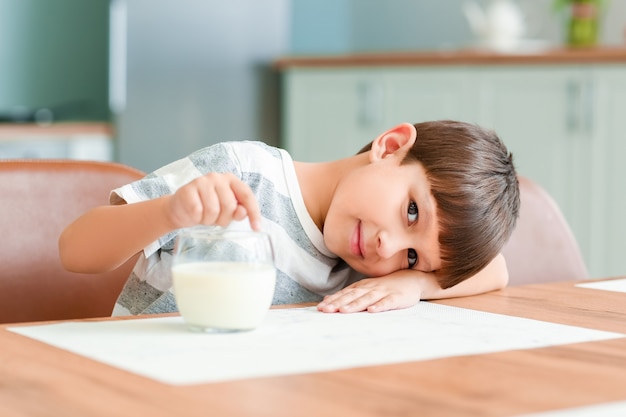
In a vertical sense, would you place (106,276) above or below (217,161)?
below

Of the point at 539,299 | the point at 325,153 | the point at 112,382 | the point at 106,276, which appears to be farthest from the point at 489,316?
the point at 325,153

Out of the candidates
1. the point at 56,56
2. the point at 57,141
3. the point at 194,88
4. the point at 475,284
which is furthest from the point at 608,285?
the point at 56,56

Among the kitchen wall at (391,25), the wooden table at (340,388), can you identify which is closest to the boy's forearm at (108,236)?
the wooden table at (340,388)

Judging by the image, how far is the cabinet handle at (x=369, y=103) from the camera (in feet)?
13.7

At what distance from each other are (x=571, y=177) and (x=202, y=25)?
156 centimetres

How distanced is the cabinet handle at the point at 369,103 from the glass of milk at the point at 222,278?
3.29 meters

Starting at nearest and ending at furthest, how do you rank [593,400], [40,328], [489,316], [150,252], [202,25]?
[593,400] → [40,328] → [489,316] → [150,252] → [202,25]

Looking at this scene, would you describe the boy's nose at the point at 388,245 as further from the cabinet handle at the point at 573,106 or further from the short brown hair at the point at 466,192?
the cabinet handle at the point at 573,106

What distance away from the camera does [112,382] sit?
0.73m

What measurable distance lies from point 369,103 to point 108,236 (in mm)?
3137

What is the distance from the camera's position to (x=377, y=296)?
3.79 feet

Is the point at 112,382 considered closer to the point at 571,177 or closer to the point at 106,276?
the point at 106,276

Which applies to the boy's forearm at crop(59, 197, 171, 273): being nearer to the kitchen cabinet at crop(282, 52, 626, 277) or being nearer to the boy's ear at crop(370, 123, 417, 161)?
the boy's ear at crop(370, 123, 417, 161)

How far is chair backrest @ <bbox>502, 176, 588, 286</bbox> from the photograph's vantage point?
65.7 inches
